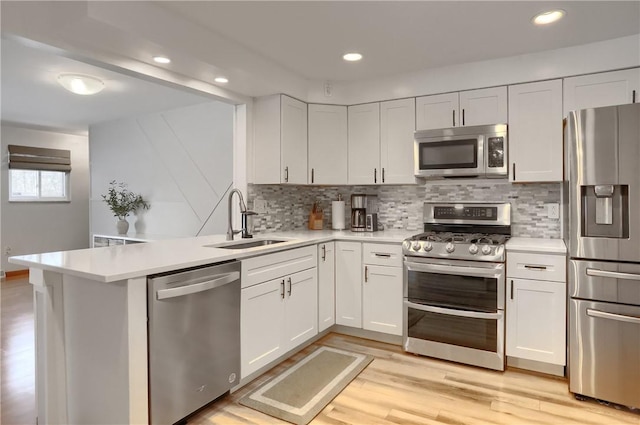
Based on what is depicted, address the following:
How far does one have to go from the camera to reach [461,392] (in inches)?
97.2

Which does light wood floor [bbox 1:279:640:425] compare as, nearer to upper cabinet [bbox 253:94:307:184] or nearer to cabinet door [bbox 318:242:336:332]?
cabinet door [bbox 318:242:336:332]

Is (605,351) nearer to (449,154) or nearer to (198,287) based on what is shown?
(449,154)

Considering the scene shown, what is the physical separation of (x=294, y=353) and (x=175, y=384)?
1198 mm

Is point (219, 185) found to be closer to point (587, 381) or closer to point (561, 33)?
point (561, 33)

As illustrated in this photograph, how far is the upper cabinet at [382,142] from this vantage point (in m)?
3.51

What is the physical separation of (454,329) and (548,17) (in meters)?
2.16

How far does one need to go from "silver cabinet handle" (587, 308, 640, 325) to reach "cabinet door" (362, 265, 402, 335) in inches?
50.5

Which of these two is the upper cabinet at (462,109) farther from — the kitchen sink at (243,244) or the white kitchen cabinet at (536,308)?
the kitchen sink at (243,244)

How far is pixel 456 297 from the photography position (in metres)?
2.88

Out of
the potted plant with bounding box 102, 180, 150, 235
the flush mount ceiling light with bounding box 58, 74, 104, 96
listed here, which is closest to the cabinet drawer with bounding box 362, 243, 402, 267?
the flush mount ceiling light with bounding box 58, 74, 104, 96

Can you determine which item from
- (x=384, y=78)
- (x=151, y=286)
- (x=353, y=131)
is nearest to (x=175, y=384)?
(x=151, y=286)

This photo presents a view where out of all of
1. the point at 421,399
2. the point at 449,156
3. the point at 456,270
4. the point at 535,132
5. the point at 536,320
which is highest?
the point at 535,132

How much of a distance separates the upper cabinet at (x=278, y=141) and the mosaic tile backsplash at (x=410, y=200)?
269 mm

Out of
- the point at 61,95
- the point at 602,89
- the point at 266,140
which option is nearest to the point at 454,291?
the point at 602,89
